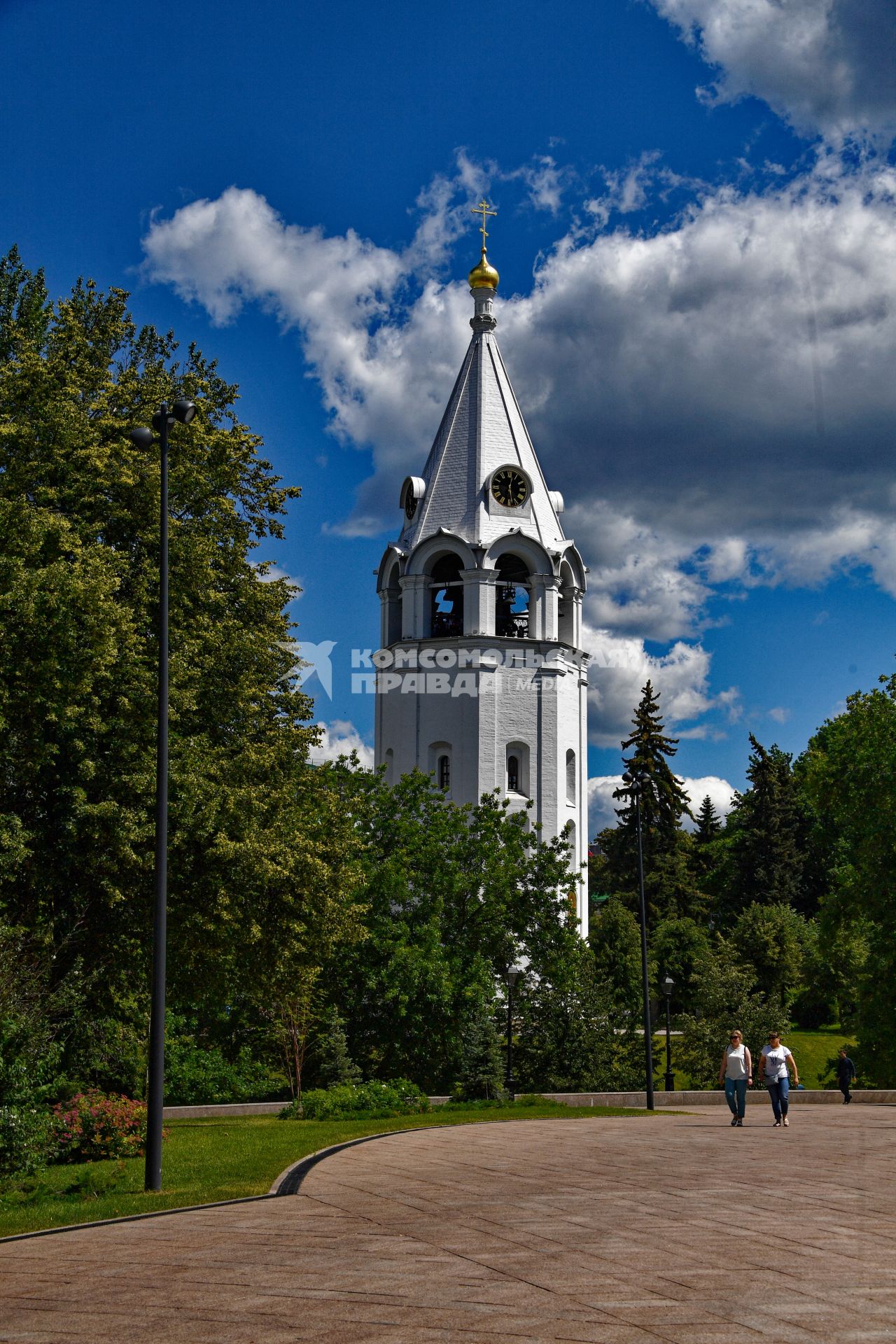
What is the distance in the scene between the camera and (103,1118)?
18.1 meters

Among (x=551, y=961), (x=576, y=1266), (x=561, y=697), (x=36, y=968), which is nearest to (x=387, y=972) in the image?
(x=551, y=961)

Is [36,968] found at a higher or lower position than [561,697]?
lower

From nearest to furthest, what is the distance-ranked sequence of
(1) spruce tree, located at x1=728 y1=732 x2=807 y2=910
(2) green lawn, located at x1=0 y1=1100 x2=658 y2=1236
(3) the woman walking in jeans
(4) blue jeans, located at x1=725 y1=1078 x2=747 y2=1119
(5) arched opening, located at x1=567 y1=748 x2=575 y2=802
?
1. (2) green lawn, located at x1=0 y1=1100 x2=658 y2=1236
2. (3) the woman walking in jeans
3. (4) blue jeans, located at x1=725 y1=1078 x2=747 y2=1119
4. (5) arched opening, located at x1=567 y1=748 x2=575 y2=802
5. (1) spruce tree, located at x1=728 y1=732 x2=807 y2=910

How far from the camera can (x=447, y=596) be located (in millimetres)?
53250

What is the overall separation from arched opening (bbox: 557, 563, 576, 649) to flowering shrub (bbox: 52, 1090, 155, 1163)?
37.2m

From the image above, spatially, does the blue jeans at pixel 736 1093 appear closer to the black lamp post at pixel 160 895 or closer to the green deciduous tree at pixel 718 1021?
the black lamp post at pixel 160 895

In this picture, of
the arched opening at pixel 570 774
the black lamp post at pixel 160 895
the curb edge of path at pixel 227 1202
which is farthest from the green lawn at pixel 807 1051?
the black lamp post at pixel 160 895

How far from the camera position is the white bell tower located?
51.2 metres

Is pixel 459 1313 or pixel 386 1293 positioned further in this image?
pixel 386 1293

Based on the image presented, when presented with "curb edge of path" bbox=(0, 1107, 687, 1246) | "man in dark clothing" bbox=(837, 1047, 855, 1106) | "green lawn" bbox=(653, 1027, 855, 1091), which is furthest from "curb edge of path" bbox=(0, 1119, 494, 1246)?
"green lawn" bbox=(653, 1027, 855, 1091)

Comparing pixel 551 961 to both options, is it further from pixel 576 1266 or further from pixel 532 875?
pixel 576 1266

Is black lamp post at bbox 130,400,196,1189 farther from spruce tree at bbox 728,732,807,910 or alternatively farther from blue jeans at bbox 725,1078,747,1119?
spruce tree at bbox 728,732,807,910

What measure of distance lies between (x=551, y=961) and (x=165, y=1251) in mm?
28629

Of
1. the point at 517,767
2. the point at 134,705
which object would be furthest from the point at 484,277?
the point at 134,705
